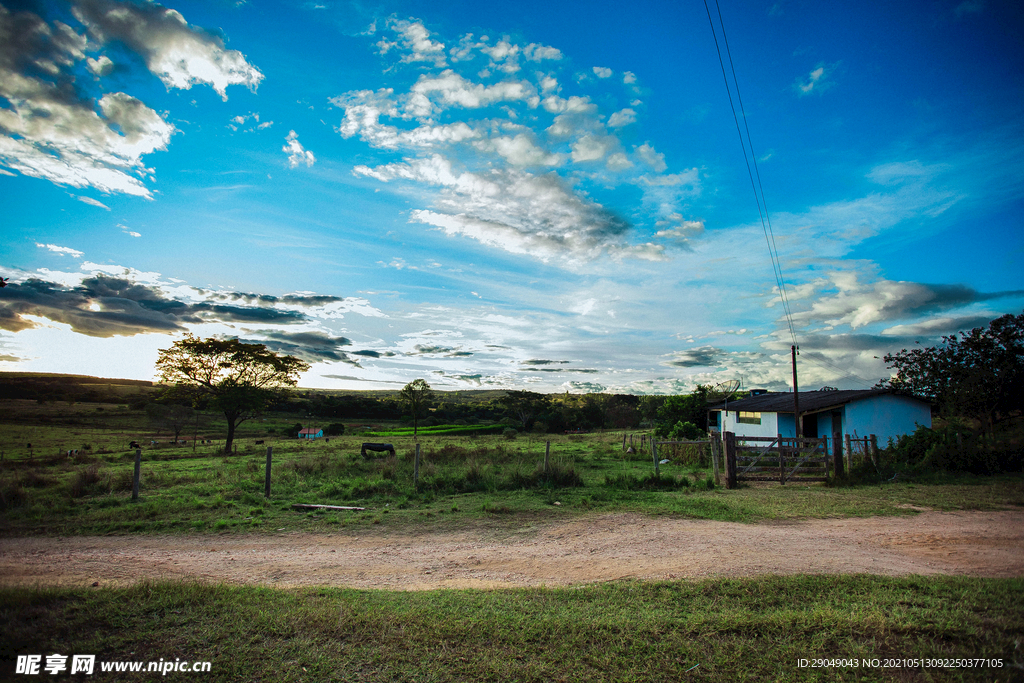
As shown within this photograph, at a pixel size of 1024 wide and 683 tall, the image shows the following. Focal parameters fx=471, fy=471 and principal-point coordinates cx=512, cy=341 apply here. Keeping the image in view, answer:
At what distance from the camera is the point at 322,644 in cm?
454

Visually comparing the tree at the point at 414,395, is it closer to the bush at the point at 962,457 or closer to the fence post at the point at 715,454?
the fence post at the point at 715,454

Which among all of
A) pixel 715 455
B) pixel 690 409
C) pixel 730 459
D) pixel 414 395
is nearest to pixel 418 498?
pixel 730 459

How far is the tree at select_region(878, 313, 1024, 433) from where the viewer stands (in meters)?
31.8

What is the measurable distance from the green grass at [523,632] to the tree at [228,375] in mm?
32097

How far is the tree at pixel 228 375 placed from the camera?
34.7 metres

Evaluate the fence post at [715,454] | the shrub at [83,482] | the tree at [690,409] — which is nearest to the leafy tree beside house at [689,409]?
the tree at [690,409]

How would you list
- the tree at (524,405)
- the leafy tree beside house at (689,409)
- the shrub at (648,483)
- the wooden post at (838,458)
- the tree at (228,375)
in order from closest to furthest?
1. the shrub at (648,483)
2. the wooden post at (838,458)
3. the tree at (228,375)
4. the leafy tree beside house at (689,409)
5. the tree at (524,405)

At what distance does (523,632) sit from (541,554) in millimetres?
4112

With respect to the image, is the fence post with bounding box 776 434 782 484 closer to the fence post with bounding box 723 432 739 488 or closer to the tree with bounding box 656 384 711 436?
the fence post with bounding box 723 432 739 488

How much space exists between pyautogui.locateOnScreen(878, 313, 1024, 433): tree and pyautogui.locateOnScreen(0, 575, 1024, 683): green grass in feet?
95.8

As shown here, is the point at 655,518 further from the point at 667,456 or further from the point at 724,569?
the point at 667,456

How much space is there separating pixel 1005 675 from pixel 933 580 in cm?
293

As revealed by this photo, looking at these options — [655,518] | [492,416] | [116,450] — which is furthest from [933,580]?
[492,416]

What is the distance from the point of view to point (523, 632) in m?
4.88
